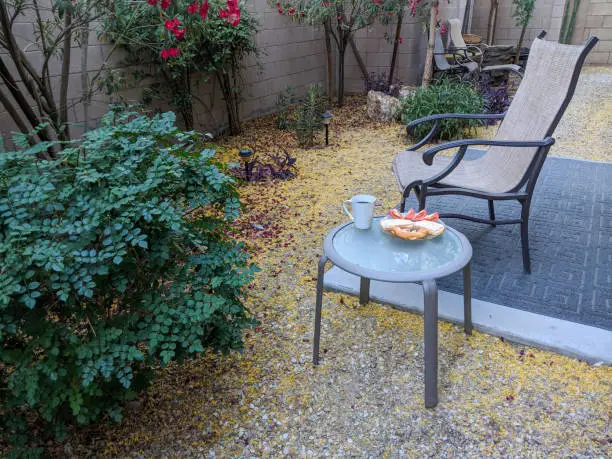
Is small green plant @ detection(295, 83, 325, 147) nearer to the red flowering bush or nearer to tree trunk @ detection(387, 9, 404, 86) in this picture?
the red flowering bush

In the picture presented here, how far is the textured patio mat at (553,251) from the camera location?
210 centimetres

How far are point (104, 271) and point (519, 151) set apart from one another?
2173 millimetres

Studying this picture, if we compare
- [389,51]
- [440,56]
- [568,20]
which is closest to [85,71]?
[389,51]

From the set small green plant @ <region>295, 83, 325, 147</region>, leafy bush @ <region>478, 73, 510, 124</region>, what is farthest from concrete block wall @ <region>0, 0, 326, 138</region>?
leafy bush @ <region>478, 73, 510, 124</region>

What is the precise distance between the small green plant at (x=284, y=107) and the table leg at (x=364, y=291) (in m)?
3.52

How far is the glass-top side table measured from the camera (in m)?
1.54

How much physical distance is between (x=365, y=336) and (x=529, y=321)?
70 centimetres

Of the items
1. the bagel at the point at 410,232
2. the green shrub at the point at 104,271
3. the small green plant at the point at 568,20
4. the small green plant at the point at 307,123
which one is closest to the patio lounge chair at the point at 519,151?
the bagel at the point at 410,232

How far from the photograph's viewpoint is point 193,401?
170 centimetres

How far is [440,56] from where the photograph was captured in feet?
22.1

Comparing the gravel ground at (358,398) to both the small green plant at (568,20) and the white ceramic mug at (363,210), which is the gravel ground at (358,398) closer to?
the white ceramic mug at (363,210)

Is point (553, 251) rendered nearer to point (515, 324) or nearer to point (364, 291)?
Answer: point (515, 324)

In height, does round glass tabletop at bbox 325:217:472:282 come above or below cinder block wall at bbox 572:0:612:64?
Answer: below

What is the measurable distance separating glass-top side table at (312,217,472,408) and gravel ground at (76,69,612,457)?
4.8 inches
